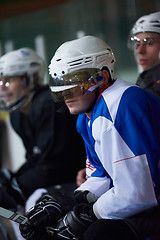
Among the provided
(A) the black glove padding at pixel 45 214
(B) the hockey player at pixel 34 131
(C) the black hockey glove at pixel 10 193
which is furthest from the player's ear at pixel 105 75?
(C) the black hockey glove at pixel 10 193

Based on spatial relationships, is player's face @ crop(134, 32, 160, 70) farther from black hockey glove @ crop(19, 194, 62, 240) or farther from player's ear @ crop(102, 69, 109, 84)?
black hockey glove @ crop(19, 194, 62, 240)

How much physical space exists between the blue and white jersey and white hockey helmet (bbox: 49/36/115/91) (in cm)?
13

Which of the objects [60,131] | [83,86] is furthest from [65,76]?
[60,131]

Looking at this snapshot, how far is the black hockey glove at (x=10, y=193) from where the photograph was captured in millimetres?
2115

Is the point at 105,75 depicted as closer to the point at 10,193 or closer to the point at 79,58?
the point at 79,58

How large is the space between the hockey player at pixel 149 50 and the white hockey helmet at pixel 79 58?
374 mm

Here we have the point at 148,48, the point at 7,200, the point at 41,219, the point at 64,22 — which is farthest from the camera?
the point at 64,22

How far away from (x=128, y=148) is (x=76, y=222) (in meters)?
0.32

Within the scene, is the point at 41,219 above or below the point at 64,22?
below

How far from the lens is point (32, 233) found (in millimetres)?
1426

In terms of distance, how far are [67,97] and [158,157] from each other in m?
0.38

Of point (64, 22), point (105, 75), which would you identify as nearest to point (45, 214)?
point (105, 75)

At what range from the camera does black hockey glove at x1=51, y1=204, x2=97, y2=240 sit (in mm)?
1345

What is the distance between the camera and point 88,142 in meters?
1.46
